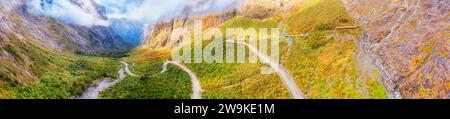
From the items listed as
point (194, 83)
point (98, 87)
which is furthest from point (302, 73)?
point (98, 87)

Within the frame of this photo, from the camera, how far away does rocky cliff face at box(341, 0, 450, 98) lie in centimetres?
8056

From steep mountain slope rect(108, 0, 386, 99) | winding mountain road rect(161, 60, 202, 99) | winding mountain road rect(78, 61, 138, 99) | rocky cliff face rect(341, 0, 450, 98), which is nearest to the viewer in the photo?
steep mountain slope rect(108, 0, 386, 99)

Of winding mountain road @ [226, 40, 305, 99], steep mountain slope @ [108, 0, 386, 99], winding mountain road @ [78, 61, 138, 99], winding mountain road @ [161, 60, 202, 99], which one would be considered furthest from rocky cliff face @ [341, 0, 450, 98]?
winding mountain road @ [78, 61, 138, 99]

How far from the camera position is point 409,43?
9281cm

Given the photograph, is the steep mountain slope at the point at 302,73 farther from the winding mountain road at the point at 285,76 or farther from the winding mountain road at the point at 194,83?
the winding mountain road at the point at 194,83

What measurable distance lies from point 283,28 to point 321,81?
157 ft

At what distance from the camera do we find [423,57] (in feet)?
286

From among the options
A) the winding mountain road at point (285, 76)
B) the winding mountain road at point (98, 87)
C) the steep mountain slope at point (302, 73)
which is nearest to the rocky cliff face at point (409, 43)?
the steep mountain slope at point (302, 73)

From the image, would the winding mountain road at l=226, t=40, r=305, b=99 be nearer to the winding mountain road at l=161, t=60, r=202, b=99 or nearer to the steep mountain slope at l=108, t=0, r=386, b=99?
the steep mountain slope at l=108, t=0, r=386, b=99

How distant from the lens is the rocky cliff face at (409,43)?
80.6 metres

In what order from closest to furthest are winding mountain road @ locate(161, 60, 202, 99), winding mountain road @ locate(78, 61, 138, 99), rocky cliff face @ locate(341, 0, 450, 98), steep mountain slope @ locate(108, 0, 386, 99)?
steep mountain slope @ locate(108, 0, 386, 99) → rocky cliff face @ locate(341, 0, 450, 98) → winding mountain road @ locate(78, 61, 138, 99) → winding mountain road @ locate(161, 60, 202, 99)

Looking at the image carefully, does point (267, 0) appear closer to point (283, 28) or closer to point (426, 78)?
point (283, 28)

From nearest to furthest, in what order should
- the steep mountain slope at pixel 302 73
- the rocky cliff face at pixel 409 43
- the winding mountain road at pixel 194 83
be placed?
the steep mountain slope at pixel 302 73 → the rocky cliff face at pixel 409 43 → the winding mountain road at pixel 194 83
